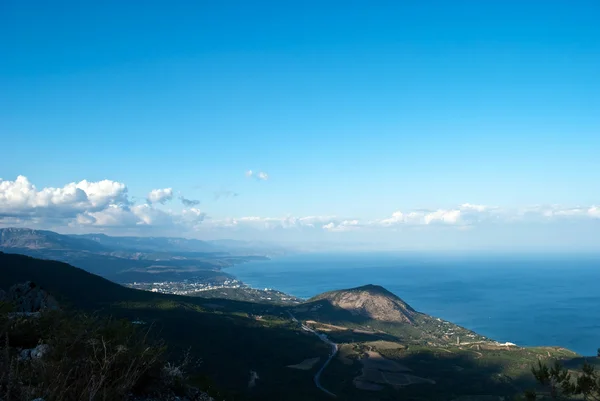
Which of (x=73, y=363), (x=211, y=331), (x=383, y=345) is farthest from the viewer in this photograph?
(x=383, y=345)

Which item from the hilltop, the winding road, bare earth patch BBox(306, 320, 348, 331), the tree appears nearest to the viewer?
the tree

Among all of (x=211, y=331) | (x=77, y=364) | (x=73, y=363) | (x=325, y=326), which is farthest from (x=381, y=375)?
(x=73, y=363)

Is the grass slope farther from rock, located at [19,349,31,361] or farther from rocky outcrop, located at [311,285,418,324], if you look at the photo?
rock, located at [19,349,31,361]

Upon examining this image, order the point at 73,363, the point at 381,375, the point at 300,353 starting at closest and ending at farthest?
the point at 73,363 < the point at 381,375 < the point at 300,353

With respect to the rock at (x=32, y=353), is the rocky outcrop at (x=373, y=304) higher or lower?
lower

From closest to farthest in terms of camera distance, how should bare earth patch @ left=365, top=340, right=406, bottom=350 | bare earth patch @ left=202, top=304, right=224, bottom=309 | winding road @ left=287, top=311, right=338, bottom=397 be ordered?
winding road @ left=287, top=311, right=338, bottom=397, bare earth patch @ left=365, top=340, right=406, bottom=350, bare earth patch @ left=202, top=304, right=224, bottom=309

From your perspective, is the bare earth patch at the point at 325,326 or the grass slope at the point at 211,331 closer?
the grass slope at the point at 211,331

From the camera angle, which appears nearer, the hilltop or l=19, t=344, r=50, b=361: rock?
l=19, t=344, r=50, b=361: rock

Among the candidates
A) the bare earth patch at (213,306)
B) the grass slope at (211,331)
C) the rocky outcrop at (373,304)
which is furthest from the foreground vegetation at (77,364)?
the rocky outcrop at (373,304)

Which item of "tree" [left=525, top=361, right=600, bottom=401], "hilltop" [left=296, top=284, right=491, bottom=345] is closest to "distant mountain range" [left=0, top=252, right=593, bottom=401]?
"hilltop" [left=296, top=284, right=491, bottom=345]

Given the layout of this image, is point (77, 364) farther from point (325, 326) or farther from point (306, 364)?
point (325, 326)

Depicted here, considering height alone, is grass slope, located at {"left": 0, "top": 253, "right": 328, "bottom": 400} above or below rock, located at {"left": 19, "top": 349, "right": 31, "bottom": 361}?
below

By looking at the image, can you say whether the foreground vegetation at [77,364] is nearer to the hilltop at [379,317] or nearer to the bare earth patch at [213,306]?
the bare earth patch at [213,306]
